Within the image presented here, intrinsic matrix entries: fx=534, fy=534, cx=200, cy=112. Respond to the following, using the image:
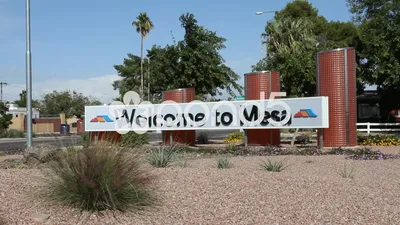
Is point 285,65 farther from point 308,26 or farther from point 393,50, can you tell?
point 393,50

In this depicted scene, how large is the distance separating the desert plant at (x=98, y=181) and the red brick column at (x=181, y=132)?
16.1 metres

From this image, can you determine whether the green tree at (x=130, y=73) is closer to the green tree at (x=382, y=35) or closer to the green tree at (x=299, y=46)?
the green tree at (x=299, y=46)

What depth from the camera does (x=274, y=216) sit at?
7.72 metres

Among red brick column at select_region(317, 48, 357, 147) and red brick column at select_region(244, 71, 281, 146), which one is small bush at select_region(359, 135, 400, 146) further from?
red brick column at select_region(244, 71, 281, 146)

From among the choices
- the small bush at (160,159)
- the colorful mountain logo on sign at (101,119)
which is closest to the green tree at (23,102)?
the colorful mountain logo on sign at (101,119)

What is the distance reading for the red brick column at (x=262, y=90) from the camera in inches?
891

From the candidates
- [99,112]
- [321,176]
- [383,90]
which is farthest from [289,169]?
[383,90]

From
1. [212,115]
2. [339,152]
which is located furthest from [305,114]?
[212,115]

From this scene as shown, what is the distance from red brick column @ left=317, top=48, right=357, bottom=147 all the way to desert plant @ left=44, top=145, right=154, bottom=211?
45.9 ft

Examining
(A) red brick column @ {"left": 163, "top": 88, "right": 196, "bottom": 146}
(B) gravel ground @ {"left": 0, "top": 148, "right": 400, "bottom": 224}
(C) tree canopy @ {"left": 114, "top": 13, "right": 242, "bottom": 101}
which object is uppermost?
(C) tree canopy @ {"left": 114, "top": 13, "right": 242, "bottom": 101}

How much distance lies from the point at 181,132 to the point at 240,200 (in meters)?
15.8

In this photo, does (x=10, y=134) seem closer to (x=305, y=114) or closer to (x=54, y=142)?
(x=305, y=114)

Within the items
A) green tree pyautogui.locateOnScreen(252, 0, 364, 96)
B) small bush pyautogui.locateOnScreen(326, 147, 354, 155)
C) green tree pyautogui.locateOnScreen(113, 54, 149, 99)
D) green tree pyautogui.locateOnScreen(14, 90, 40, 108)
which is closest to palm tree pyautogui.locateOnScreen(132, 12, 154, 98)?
green tree pyautogui.locateOnScreen(113, 54, 149, 99)

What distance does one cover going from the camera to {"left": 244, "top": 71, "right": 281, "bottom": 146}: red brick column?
22.6m
